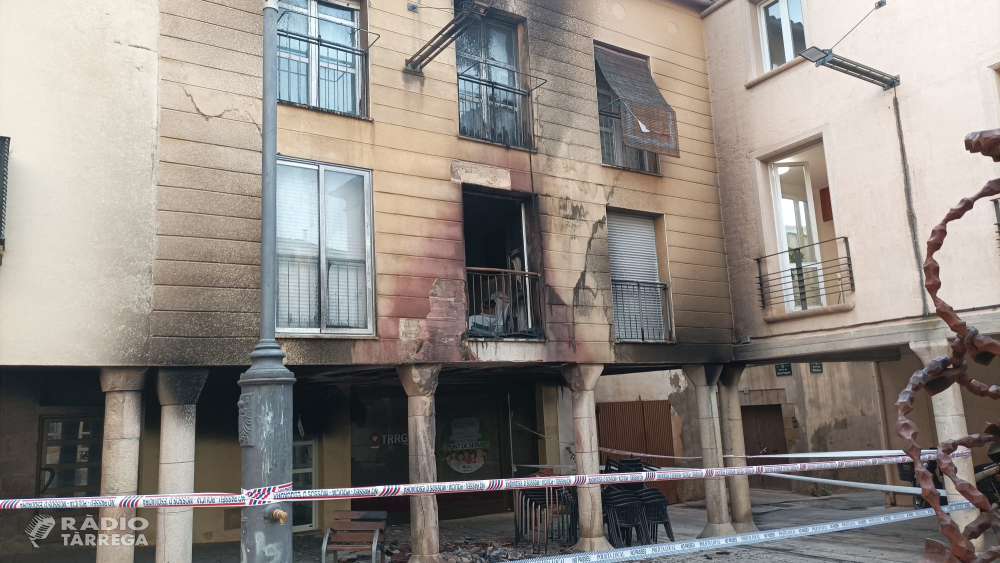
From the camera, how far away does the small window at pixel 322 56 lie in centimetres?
1011

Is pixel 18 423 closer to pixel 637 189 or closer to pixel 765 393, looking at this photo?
pixel 637 189

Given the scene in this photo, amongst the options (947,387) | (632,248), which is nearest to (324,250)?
(632,248)

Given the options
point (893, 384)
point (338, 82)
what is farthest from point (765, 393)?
point (338, 82)

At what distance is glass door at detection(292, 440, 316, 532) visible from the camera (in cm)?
1390

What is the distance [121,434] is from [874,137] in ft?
35.9

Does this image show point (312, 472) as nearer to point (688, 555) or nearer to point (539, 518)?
point (539, 518)

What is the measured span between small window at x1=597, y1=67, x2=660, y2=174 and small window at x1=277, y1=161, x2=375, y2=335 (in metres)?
5.01

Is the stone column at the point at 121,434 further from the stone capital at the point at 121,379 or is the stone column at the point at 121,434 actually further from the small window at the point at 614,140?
the small window at the point at 614,140

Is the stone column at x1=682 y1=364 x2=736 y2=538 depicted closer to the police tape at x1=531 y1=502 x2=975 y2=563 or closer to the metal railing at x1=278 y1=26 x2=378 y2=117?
the police tape at x1=531 y1=502 x2=975 y2=563

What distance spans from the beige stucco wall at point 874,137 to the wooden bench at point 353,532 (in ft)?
23.8

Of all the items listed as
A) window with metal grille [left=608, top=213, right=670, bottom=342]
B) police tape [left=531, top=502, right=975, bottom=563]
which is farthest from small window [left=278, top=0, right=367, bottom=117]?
police tape [left=531, top=502, right=975, bottom=563]

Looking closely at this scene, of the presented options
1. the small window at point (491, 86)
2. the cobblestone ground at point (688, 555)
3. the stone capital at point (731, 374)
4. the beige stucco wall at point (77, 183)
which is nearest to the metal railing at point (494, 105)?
the small window at point (491, 86)

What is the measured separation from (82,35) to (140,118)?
1044mm

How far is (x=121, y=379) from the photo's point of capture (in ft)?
A: 27.0
